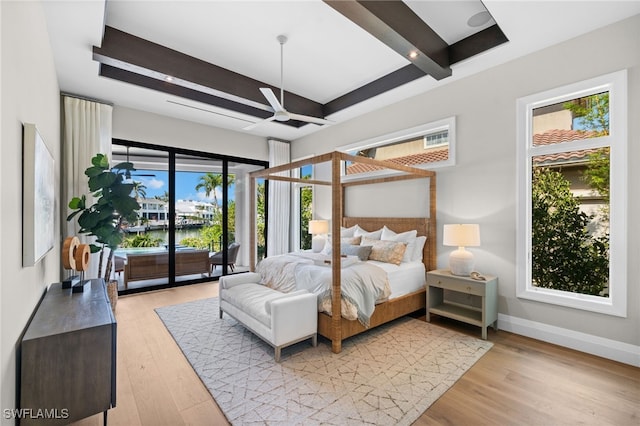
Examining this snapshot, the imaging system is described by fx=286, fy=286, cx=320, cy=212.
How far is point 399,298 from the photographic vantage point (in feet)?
11.4

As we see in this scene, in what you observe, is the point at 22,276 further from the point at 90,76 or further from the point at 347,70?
the point at 347,70

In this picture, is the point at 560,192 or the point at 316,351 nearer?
the point at 316,351

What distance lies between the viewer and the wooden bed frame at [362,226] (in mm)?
2799

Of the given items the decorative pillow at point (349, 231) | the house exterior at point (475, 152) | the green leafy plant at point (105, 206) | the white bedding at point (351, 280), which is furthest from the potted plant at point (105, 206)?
the decorative pillow at point (349, 231)

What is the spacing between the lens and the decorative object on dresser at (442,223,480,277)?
3.29 m

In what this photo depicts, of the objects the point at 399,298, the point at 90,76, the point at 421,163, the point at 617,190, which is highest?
the point at 90,76

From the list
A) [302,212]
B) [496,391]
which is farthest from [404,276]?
[302,212]

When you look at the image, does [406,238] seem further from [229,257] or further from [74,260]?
[74,260]

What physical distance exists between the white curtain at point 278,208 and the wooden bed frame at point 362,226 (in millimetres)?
1642

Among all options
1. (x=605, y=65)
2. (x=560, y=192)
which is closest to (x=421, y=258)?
(x=560, y=192)

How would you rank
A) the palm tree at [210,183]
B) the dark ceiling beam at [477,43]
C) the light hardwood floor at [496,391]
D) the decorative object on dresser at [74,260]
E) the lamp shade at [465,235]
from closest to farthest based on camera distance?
1. the light hardwood floor at [496,391]
2. the decorative object on dresser at [74,260]
3. the dark ceiling beam at [477,43]
4. the lamp shade at [465,235]
5. the palm tree at [210,183]

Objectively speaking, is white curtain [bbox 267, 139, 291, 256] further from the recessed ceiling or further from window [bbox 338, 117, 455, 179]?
the recessed ceiling

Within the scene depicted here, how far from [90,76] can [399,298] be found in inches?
187

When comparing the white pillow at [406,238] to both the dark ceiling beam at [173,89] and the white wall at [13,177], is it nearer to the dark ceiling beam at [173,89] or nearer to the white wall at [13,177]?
the dark ceiling beam at [173,89]
